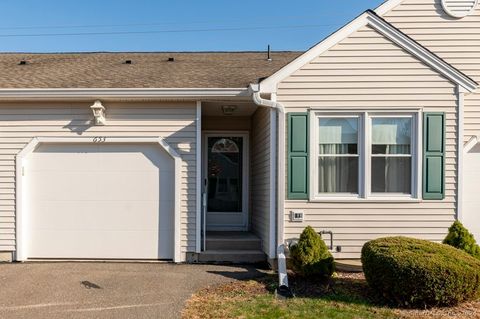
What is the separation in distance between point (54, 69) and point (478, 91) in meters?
8.24

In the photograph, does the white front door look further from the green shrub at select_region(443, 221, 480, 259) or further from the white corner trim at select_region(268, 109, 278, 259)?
the green shrub at select_region(443, 221, 480, 259)

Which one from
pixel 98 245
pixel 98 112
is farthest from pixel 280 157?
pixel 98 245

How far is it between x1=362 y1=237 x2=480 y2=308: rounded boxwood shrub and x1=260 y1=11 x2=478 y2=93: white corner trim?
2.92 m

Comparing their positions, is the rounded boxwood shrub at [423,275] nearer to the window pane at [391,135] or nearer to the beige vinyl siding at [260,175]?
the window pane at [391,135]

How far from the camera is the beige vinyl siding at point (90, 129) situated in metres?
6.99

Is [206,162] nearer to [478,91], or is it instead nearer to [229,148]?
[229,148]

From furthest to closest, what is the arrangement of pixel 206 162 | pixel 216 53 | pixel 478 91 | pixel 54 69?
pixel 216 53, pixel 206 162, pixel 54 69, pixel 478 91

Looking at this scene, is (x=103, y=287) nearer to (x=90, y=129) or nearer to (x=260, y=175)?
(x=90, y=129)

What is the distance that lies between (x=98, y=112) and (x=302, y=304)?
4623 millimetres

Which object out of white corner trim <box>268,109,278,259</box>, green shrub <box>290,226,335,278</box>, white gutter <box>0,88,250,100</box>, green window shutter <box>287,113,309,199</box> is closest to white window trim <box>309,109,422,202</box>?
green window shutter <box>287,113,309,199</box>

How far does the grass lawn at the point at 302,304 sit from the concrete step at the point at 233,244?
1.51 metres

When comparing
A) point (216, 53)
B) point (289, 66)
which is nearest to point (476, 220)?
point (289, 66)

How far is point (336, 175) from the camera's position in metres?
6.53

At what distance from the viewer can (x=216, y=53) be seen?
10.2 metres
